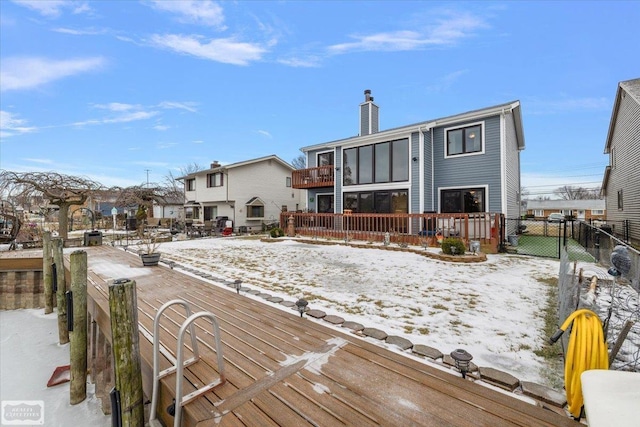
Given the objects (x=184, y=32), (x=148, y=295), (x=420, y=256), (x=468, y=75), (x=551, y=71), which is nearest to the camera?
(x=148, y=295)

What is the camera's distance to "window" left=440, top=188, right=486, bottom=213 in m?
11.5

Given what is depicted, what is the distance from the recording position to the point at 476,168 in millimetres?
11477

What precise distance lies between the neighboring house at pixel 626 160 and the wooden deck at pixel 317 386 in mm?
15390

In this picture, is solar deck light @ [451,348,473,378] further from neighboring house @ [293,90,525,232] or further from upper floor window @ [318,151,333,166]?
upper floor window @ [318,151,333,166]

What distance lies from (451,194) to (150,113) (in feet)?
107

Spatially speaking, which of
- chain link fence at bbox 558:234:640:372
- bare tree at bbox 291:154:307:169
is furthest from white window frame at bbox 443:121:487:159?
bare tree at bbox 291:154:307:169

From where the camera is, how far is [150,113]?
3045 cm

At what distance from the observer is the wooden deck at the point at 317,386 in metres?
1.90

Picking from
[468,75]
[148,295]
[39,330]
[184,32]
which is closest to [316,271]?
[148,295]

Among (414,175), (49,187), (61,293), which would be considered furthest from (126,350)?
(49,187)

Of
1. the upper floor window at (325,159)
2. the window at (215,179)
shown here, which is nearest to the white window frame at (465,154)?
the upper floor window at (325,159)

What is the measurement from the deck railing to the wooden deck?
7714 mm

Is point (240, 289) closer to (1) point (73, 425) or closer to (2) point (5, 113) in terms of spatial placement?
(1) point (73, 425)

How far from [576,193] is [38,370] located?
79696 millimetres
